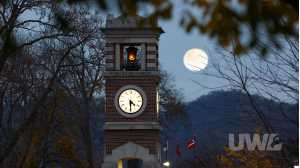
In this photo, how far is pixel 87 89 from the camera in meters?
53.9

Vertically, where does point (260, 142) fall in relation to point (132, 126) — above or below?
below

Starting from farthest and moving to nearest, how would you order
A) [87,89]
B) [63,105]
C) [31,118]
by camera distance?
[87,89] < [63,105] < [31,118]

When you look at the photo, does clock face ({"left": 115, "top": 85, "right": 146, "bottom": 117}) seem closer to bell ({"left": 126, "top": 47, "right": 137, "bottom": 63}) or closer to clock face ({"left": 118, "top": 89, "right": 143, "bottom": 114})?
clock face ({"left": 118, "top": 89, "right": 143, "bottom": 114})

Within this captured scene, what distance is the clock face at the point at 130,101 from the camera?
141 feet

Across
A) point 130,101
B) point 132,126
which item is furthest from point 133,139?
point 130,101

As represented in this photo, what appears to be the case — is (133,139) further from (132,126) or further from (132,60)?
(132,60)

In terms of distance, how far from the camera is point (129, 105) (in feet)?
141

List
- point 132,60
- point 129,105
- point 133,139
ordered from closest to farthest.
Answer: point 133,139
point 129,105
point 132,60

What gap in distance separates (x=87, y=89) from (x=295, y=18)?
4735 cm

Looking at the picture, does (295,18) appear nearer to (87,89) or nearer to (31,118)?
(31,118)

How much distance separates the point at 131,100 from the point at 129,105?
24 cm

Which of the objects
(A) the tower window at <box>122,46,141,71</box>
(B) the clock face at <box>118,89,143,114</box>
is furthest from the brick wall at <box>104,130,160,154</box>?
(A) the tower window at <box>122,46,141,71</box>

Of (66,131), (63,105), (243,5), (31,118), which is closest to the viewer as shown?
(243,5)

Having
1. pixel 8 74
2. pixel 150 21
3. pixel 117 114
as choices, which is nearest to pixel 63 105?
pixel 117 114
